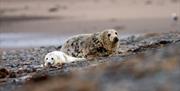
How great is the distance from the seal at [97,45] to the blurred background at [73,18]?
9.86 meters

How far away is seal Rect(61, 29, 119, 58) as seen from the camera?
33.9ft

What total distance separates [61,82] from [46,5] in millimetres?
30213

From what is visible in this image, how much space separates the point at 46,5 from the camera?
3375 cm

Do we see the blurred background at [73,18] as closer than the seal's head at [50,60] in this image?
No

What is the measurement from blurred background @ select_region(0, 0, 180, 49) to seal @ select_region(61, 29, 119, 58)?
9.86m

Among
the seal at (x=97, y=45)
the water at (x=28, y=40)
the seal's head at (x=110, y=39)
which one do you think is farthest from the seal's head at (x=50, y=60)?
the water at (x=28, y=40)

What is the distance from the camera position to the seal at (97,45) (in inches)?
407

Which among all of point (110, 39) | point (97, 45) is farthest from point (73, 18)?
point (110, 39)

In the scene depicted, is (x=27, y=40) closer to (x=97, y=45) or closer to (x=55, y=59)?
(x=97, y=45)

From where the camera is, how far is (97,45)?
410 inches

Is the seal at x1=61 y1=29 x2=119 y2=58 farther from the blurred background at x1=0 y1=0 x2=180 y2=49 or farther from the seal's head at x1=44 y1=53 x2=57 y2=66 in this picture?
the blurred background at x1=0 y1=0 x2=180 y2=49

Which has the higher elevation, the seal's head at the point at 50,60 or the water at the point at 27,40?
the water at the point at 27,40

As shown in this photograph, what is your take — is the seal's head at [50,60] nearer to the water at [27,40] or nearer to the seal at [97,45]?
the seal at [97,45]

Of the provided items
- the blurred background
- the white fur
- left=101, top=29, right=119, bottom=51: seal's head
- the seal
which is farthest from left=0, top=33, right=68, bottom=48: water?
the white fur
